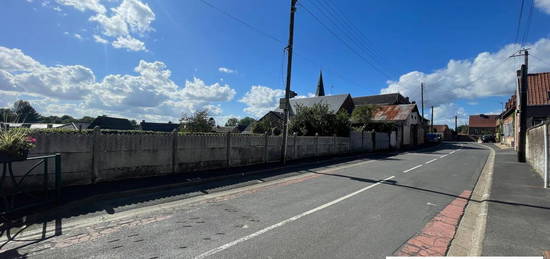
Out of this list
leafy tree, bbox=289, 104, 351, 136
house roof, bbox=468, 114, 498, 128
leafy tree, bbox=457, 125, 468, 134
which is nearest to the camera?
leafy tree, bbox=289, 104, 351, 136

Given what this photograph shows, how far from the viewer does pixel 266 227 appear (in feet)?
15.2

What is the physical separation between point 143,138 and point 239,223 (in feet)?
19.4

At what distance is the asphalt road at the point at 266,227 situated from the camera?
12.1 ft

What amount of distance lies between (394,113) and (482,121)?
70109mm

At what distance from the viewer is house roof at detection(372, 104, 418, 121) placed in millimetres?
35763

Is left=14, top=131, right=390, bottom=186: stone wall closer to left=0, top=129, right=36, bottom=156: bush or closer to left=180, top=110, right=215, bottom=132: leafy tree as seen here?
left=0, top=129, right=36, bottom=156: bush

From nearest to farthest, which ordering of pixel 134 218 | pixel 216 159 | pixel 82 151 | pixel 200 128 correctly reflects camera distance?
pixel 134 218, pixel 82 151, pixel 216 159, pixel 200 128

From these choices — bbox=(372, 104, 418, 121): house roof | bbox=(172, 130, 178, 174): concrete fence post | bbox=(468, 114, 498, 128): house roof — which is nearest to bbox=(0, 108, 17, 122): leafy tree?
bbox=(172, 130, 178, 174): concrete fence post

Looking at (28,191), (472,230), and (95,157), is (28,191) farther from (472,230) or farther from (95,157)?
(472,230)

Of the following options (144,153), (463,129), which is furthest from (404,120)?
(463,129)

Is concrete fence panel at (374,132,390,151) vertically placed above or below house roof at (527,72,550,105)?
below

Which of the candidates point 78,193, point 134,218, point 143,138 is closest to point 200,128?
point 143,138

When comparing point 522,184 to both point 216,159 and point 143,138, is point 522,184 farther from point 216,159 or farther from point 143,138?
point 143,138

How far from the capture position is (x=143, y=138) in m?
8.98
